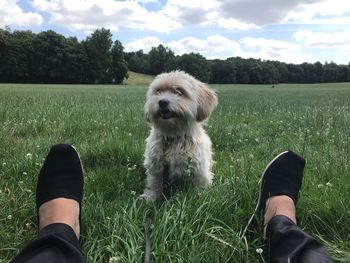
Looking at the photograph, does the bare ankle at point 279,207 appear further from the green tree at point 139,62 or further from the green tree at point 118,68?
the green tree at point 139,62

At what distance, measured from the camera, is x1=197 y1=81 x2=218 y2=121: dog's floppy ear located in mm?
5137

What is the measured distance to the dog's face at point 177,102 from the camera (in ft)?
16.0

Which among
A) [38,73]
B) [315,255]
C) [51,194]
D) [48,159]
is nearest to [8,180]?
[48,159]

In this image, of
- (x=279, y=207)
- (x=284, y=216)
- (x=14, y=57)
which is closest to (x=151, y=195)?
(x=279, y=207)

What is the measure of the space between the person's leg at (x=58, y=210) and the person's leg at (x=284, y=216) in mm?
1240

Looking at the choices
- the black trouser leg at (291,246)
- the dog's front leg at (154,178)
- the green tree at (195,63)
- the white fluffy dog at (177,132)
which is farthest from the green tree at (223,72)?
the black trouser leg at (291,246)

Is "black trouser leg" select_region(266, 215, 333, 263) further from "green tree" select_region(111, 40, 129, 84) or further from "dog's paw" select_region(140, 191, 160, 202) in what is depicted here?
"green tree" select_region(111, 40, 129, 84)

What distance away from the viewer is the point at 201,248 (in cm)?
277

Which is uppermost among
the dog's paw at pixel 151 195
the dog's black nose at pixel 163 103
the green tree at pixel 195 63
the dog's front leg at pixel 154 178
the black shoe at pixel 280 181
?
the green tree at pixel 195 63

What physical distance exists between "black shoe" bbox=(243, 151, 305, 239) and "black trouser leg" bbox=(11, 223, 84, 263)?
1.30 meters

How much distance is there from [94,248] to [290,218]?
56.6 inches

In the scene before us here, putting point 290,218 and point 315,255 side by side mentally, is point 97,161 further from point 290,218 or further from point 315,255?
Result: point 315,255

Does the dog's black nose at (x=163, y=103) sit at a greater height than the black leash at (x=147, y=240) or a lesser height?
greater

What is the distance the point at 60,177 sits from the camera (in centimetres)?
353
